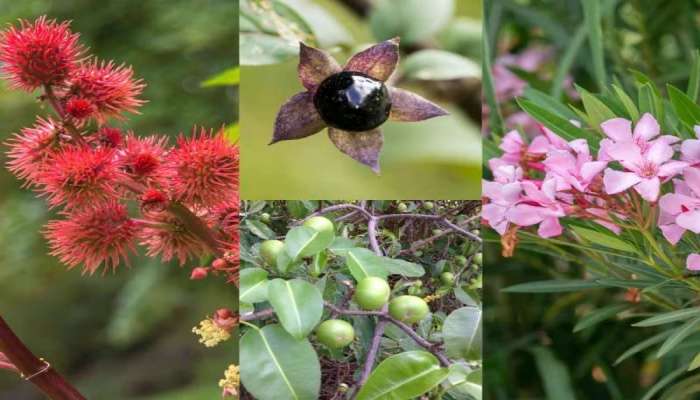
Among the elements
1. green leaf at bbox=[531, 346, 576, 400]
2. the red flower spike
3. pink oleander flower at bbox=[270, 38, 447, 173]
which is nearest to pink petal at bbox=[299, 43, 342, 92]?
pink oleander flower at bbox=[270, 38, 447, 173]

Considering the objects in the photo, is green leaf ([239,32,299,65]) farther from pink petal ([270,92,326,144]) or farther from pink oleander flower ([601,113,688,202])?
pink oleander flower ([601,113,688,202])

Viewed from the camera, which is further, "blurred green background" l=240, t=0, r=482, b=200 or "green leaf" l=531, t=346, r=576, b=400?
"green leaf" l=531, t=346, r=576, b=400

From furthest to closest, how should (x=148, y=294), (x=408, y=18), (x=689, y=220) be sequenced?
(x=148, y=294), (x=408, y=18), (x=689, y=220)

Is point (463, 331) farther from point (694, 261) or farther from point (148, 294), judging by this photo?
point (148, 294)

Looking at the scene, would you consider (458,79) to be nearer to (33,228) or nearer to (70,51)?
(70,51)

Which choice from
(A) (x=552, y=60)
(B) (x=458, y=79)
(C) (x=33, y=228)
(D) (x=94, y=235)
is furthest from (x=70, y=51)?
(C) (x=33, y=228)

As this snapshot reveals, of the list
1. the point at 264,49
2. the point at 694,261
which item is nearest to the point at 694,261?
the point at 694,261
